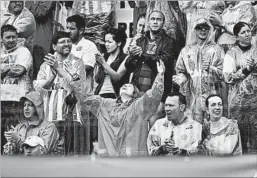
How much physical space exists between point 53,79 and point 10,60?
36 centimetres

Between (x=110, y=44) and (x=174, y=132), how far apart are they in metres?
0.79

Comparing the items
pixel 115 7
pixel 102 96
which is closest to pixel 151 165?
pixel 102 96

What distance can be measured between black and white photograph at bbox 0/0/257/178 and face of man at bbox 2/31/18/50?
33mm

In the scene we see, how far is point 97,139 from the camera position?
3.43 meters

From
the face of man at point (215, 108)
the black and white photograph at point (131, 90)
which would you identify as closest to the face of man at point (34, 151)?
the black and white photograph at point (131, 90)

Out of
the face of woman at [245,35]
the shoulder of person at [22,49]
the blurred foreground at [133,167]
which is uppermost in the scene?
the face of woman at [245,35]

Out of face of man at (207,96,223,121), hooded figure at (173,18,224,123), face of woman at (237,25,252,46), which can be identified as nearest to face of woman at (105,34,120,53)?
hooded figure at (173,18,224,123)

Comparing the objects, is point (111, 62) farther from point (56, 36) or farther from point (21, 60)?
point (21, 60)

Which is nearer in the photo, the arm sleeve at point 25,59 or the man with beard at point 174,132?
the man with beard at point 174,132

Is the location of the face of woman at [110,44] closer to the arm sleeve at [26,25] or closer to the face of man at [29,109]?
the arm sleeve at [26,25]

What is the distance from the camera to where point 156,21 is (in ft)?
Result: 11.4

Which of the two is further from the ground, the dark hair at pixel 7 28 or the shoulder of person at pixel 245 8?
the shoulder of person at pixel 245 8

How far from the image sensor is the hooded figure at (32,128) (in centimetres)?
346

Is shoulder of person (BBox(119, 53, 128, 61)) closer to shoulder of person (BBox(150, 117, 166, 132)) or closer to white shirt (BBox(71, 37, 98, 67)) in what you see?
white shirt (BBox(71, 37, 98, 67))
